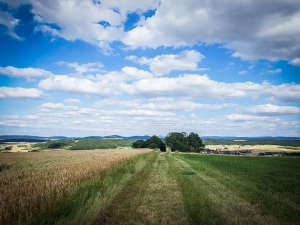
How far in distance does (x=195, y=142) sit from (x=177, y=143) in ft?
40.0

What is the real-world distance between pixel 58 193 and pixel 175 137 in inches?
4939

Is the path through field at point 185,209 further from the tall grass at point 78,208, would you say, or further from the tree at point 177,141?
the tree at point 177,141

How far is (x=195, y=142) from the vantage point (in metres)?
126

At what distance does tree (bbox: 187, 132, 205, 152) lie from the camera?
410 ft

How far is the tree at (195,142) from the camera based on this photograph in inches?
4916

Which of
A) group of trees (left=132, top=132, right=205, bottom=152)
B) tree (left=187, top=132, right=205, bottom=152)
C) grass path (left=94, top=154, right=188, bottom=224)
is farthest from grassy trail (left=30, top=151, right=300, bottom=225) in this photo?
tree (left=187, top=132, right=205, bottom=152)

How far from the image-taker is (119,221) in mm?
6613

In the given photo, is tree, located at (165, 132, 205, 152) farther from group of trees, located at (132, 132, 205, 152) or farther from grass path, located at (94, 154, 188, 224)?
grass path, located at (94, 154, 188, 224)

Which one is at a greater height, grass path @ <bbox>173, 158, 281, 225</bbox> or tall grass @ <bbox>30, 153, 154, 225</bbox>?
tall grass @ <bbox>30, 153, 154, 225</bbox>

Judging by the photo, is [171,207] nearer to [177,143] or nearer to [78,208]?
[78,208]

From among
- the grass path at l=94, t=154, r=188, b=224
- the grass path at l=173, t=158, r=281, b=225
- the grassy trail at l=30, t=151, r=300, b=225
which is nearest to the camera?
the grassy trail at l=30, t=151, r=300, b=225

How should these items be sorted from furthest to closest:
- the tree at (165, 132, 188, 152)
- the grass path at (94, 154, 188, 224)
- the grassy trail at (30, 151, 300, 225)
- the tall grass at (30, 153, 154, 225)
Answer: the tree at (165, 132, 188, 152), the grass path at (94, 154, 188, 224), the grassy trail at (30, 151, 300, 225), the tall grass at (30, 153, 154, 225)

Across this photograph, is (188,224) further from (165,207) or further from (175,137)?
(175,137)

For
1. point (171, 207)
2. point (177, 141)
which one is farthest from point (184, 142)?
point (171, 207)
